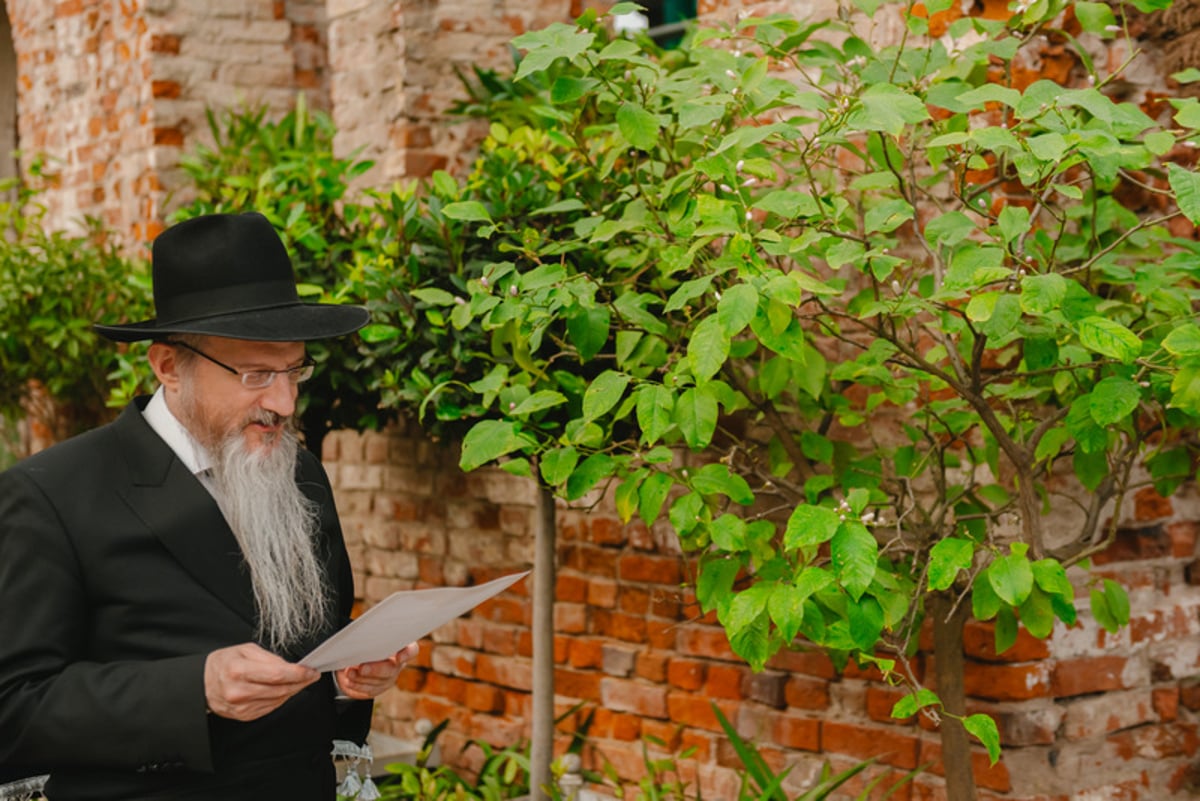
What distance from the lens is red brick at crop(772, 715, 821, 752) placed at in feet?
12.6

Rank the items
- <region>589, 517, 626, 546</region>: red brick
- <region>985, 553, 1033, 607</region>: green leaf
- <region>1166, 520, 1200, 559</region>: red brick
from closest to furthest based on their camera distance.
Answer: <region>985, 553, 1033, 607</region>: green leaf < <region>1166, 520, 1200, 559</region>: red brick < <region>589, 517, 626, 546</region>: red brick

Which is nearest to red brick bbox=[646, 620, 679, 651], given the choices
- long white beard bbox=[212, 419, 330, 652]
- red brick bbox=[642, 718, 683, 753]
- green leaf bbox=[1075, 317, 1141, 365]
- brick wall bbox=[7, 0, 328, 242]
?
red brick bbox=[642, 718, 683, 753]

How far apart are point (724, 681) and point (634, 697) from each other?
0.38 meters

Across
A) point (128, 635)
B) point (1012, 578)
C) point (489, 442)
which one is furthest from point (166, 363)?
point (1012, 578)

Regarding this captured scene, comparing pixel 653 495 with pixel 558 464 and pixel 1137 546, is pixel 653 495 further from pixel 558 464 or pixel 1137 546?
pixel 1137 546

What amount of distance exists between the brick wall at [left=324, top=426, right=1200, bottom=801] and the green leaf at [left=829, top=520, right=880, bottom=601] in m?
1.14

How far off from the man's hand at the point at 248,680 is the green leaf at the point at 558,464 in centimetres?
81

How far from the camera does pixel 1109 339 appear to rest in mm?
2418

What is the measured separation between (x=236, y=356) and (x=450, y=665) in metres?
2.66

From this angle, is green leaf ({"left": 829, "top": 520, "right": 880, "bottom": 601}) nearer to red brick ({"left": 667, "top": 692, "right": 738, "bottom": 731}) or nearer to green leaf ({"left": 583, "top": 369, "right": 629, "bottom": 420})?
green leaf ({"left": 583, "top": 369, "right": 629, "bottom": 420})

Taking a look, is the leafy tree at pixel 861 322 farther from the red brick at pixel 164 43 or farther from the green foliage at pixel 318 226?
the red brick at pixel 164 43

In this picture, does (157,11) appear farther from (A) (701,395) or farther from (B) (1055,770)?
(B) (1055,770)

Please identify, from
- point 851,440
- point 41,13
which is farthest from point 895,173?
point 41,13

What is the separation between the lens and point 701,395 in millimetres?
2783
